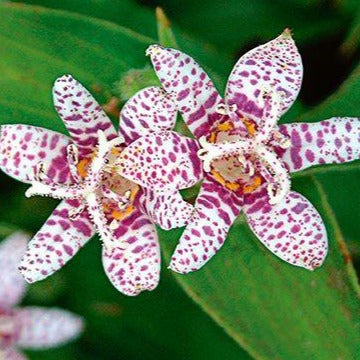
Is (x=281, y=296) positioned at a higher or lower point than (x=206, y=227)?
lower

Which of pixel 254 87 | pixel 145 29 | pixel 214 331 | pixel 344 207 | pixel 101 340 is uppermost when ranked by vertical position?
pixel 254 87

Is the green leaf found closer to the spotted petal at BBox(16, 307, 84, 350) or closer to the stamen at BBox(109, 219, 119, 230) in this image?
the stamen at BBox(109, 219, 119, 230)

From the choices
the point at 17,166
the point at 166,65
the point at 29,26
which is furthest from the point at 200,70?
the point at 29,26

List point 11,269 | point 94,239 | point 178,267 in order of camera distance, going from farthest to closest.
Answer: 1. point 94,239
2. point 11,269
3. point 178,267

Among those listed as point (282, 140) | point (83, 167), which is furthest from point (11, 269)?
point (282, 140)

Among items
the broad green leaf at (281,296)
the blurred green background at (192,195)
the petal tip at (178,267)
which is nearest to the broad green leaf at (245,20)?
the blurred green background at (192,195)

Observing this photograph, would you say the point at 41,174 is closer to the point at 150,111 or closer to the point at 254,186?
the point at 150,111

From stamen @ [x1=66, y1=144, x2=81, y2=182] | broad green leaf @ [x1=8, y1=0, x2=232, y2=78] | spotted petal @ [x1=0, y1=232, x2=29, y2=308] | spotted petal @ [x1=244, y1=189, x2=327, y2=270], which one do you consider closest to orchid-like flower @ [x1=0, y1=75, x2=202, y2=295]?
stamen @ [x1=66, y1=144, x2=81, y2=182]

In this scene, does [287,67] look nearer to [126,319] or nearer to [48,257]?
[48,257]
